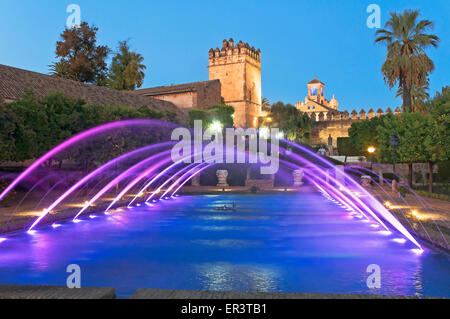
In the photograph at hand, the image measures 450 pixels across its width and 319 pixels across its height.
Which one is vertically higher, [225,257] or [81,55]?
[81,55]

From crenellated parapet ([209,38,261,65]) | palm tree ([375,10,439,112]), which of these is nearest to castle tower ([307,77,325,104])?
crenellated parapet ([209,38,261,65])

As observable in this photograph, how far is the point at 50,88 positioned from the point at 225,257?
33419 millimetres

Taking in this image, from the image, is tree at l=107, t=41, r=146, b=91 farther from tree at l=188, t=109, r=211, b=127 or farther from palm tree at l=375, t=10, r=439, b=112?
palm tree at l=375, t=10, r=439, b=112

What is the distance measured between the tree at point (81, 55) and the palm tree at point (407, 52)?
40835 millimetres

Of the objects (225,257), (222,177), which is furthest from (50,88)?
(225,257)

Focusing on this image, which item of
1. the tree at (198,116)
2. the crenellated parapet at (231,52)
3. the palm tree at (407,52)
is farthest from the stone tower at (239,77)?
the palm tree at (407,52)

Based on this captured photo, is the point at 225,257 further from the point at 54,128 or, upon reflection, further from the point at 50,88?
the point at 50,88

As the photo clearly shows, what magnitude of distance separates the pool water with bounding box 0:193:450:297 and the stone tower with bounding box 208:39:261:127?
65017 millimetres

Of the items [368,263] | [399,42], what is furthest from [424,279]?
[399,42]

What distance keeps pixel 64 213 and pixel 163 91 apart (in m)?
50.6

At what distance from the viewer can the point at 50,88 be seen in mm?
36938

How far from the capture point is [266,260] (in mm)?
7957

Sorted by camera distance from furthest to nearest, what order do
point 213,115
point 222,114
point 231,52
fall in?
point 231,52, point 222,114, point 213,115
